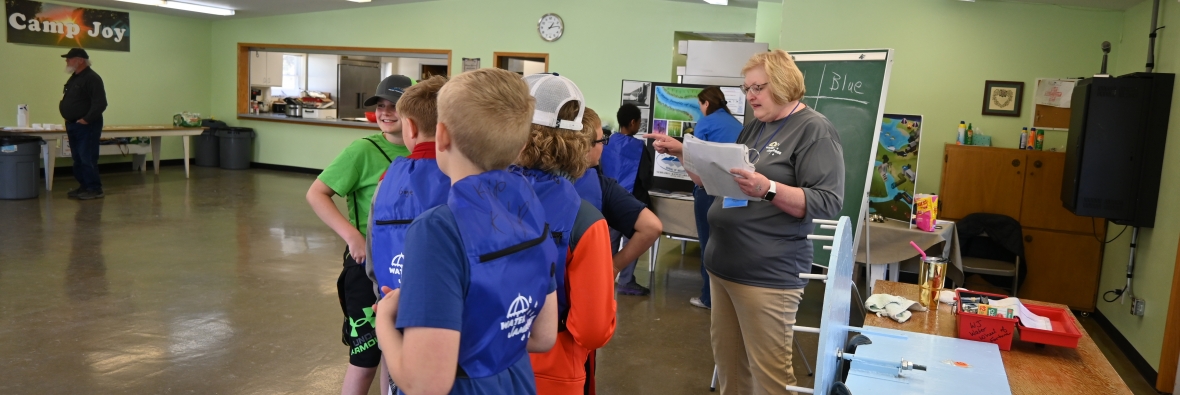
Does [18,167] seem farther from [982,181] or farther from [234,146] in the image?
[982,181]

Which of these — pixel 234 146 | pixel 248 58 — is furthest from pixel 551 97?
pixel 248 58

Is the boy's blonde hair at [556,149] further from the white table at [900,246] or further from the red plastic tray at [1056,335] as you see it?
the white table at [900,246]

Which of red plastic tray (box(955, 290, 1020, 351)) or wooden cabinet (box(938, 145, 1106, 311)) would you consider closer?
red plastic tray (box(955, 290, 1020, 351))

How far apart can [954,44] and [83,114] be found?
8399 millimetres

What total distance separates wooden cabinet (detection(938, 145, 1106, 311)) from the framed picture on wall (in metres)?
0.43

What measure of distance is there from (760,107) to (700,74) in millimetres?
4906

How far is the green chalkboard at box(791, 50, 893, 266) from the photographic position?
4.29 metres

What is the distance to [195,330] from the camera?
4.34 metres

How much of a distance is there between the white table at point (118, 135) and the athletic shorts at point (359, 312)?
27.6 ft

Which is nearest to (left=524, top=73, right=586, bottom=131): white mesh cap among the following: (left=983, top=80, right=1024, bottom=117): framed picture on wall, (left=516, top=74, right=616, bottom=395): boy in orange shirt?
(left=516, top=74, right=616, bottom=395): boy in orange shirt

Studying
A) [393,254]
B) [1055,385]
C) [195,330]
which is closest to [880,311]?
[1055,385]

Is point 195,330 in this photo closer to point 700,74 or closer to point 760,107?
point 760,107

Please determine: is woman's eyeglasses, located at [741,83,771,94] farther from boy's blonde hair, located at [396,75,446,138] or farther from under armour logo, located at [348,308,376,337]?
under armour logo, located at [348,308,376,337]

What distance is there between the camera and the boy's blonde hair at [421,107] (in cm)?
191
